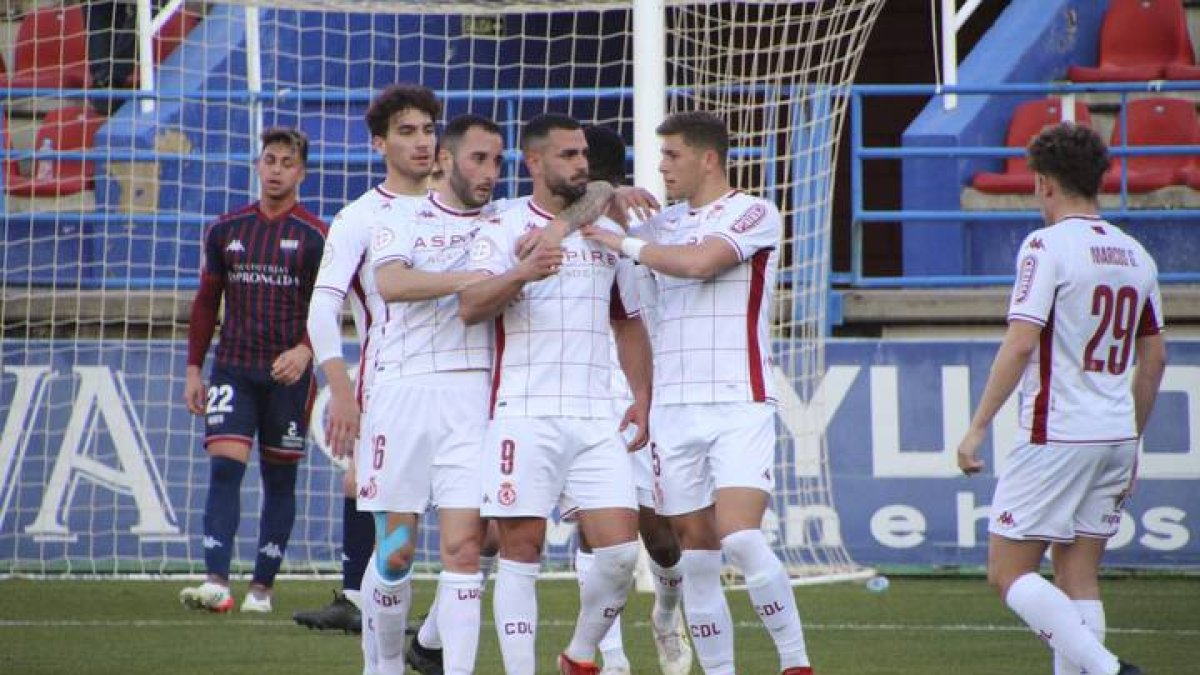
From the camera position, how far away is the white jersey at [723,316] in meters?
7.69

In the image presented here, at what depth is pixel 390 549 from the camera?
7.47 metres

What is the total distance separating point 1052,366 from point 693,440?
1.34m

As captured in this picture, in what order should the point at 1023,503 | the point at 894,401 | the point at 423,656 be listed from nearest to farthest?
1. the point at 1023,503
2. the point at 423,656
3. the point at 894,401

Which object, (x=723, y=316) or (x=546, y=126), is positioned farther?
(x=723, y=316)

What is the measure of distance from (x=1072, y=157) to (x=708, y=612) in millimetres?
2038

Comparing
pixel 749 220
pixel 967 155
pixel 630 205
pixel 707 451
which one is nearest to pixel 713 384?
pixel 707 451

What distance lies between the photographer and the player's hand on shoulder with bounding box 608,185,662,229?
7.81 metres

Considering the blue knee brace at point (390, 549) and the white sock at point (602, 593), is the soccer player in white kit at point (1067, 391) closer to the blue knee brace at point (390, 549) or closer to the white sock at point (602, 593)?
the white sock at point (602, 593)

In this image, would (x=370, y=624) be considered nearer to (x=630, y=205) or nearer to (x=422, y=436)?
(x=422, y=436)

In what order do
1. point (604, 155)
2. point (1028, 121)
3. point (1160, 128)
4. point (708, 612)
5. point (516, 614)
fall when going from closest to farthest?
1. point (516, 614)
2. point (708, 612)
3. point (604, 155)
4. point (1028, 121)
5. point (1160, 128)

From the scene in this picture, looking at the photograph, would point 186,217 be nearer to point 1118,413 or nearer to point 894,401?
point 894,401

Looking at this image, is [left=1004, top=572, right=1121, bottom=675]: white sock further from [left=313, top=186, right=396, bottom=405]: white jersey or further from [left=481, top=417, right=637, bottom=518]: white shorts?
[left=313, top=186, right=396, bottom=405]: white jersey

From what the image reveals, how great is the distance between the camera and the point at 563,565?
42.5ft

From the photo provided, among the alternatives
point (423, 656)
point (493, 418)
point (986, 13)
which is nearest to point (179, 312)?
point (423, 656)
